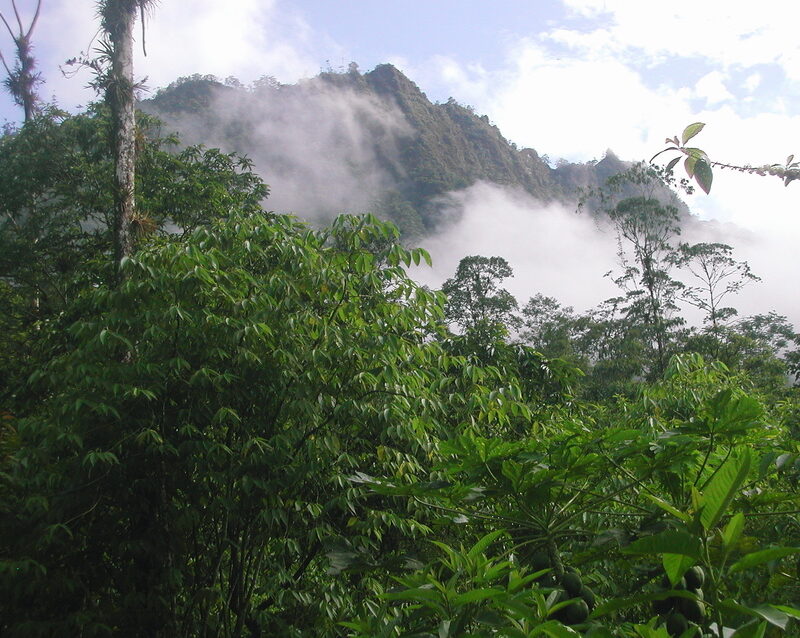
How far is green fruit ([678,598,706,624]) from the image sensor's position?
3.02 feet

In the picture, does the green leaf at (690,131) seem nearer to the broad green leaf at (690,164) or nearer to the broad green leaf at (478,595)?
the broad green leaf at (690,164)

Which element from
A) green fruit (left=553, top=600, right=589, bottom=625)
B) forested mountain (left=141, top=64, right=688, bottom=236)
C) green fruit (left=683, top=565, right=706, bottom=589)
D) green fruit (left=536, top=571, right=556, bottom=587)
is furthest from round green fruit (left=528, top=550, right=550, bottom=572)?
forested mountain (left=141, top=64, right=688, bottom=236)

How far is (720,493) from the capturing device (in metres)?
0.83

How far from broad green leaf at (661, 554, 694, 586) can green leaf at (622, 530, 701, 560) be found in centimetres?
4

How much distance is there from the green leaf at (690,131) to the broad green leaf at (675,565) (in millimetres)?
705

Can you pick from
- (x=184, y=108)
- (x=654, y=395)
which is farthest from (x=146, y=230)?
(x=184, y=108)

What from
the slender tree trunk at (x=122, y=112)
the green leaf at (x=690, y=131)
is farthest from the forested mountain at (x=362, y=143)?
the green leaf at (x=690, y=131)

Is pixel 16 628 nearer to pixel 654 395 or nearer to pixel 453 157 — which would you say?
pixel 654 395

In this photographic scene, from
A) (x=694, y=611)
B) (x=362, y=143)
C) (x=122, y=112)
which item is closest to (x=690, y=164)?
(x=694, y=611)

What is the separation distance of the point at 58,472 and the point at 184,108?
54293mm

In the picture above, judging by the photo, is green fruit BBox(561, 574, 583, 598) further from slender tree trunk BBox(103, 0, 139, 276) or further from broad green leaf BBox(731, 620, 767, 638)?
slender tree trunk BBox(103, 0, 139, 276)

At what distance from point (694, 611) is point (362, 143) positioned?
218 ft

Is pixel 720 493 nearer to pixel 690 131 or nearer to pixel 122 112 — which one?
pixel 690 131

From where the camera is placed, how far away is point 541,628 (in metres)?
0.81
